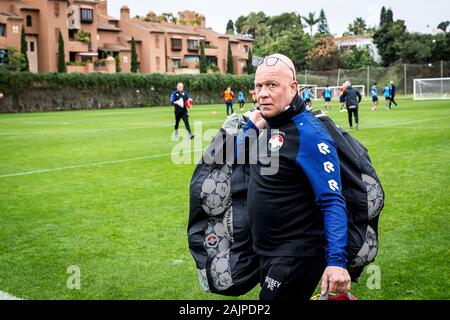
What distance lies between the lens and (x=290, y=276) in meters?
3.19

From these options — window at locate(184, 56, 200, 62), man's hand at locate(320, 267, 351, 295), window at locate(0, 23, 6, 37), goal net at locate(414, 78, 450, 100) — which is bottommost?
man's hand at locate(320, 267, 351, 295)

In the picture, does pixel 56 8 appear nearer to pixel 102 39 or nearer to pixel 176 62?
pixel 102 39

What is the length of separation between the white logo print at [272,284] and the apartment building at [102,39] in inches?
2616

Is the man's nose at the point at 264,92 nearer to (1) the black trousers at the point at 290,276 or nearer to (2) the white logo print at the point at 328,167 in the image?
(2) the white logo print at the point at 328,167

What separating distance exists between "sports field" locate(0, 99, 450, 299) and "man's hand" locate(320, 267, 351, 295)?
2.41 m

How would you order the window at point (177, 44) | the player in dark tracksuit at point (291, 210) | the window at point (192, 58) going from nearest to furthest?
the player in dark tracksuit at point (291, 210) < the window at point (177, 44) < the window at point (192, 58)

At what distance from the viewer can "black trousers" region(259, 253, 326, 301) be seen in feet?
10.5

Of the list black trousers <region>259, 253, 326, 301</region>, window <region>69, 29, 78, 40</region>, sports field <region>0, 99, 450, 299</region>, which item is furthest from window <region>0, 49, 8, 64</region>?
black trousers <region>259, 253, 326, 301</region>

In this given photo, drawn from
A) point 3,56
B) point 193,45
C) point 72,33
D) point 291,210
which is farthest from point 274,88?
point 193,45

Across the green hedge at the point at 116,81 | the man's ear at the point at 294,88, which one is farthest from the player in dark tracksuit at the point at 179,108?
the green hedge at the point at 116,81

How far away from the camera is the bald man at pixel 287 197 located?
316cm

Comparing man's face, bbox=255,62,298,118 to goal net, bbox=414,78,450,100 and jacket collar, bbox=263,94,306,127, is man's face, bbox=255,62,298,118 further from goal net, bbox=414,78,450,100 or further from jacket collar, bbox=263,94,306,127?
goal net, bbox=414,78,450,100

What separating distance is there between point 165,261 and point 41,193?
4.99m
